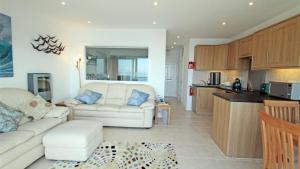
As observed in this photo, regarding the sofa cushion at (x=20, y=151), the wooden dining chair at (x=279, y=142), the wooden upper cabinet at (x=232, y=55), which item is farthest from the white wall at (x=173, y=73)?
the wooden dining chair at (x=279, y=142)

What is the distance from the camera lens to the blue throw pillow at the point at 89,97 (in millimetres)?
4176

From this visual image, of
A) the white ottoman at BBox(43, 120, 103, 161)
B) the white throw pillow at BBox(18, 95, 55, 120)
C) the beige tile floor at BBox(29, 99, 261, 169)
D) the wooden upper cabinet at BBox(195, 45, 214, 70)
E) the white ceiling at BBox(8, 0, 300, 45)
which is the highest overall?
the white ceiling at BBox(8, 0, 300, 45)

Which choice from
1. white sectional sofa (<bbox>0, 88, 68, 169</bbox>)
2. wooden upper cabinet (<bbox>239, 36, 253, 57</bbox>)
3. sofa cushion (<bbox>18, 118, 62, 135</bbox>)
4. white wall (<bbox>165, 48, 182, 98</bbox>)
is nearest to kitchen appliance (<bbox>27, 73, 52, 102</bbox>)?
white sectional sofa (<bbox>0, 88, 68, 169</bbox>)

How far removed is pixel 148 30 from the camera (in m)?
4.78

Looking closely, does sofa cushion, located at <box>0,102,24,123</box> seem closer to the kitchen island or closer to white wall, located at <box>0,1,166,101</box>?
white wall, located at <box>0,1,166,101</box>

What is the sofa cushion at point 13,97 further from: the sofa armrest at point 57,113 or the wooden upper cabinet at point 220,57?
the wooden upper cabinet at point 220,57

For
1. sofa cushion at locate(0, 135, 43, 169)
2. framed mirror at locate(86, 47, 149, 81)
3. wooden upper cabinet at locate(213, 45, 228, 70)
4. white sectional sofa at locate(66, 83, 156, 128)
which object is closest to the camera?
sofa cushion at locate(0, 135, 43, 169)

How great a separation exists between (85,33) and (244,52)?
4.39 m

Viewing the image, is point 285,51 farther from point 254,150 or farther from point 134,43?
point 134,43

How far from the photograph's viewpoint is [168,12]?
3.43 meters

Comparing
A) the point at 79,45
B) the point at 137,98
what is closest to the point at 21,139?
the point at 137,98

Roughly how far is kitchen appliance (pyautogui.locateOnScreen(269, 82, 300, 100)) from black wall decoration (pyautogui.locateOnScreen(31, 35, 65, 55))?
4.90m

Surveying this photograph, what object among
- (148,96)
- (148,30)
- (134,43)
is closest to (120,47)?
(134,43)

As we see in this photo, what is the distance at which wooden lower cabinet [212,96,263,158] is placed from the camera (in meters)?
2.62
